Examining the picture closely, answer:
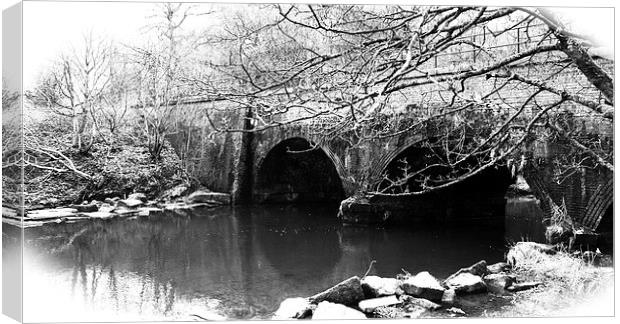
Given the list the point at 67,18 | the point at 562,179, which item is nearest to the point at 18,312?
the point at 67,18

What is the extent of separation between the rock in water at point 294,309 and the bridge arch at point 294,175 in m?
6.48

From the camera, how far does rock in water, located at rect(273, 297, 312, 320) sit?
5457 millimetres

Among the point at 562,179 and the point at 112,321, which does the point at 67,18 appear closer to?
the point at 112,321

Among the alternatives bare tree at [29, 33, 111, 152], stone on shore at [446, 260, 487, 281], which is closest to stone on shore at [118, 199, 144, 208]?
bare tree at [29, 33, 111, 152]

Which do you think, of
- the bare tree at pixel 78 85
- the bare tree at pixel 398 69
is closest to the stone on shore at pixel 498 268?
the bare tree at pixel 398 69

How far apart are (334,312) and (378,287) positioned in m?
0.88

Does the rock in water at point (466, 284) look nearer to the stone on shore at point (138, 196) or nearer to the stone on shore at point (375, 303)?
the stone on shore at point (375, 303)

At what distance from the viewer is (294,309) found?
5.57 m

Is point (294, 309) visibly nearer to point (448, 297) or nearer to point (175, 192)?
point (448, 297)

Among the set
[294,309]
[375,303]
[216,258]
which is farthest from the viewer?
[216,258]

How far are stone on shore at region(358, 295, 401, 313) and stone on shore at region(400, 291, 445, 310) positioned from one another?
10cm

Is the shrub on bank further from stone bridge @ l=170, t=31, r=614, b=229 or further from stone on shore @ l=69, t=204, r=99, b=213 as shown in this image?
stone bridge @ l=170, t=31, r=614, b=229

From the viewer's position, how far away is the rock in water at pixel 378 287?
5922 millimetres

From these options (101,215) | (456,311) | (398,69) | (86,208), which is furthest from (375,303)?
(101,215)
